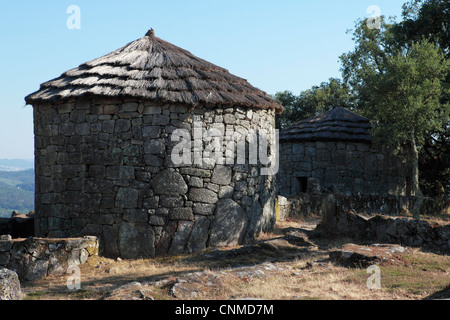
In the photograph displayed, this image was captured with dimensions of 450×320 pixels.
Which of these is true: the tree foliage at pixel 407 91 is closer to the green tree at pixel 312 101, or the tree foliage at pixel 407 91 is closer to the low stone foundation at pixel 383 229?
the green tree at pixel 312 101

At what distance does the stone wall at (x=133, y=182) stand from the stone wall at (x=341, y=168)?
7.11m

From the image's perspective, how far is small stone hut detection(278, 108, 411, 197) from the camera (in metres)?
16.5

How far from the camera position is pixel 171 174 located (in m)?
9.49

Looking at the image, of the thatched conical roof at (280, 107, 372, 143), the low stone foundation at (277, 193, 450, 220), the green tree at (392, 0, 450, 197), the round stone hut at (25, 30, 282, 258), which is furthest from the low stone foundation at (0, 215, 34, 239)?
the green tree at (392, 0, 450, 197)

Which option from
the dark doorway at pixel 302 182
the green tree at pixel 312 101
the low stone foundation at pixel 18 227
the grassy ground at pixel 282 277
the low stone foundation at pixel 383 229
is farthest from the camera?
the green tree at pixel 312 101

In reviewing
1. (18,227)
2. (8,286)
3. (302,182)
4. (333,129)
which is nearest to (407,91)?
(333,129)

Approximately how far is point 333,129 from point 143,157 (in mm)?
8901

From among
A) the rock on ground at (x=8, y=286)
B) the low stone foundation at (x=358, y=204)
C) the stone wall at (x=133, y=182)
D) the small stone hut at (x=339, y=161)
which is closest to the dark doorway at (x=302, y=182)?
the small stone hut at (x=339, y=161)

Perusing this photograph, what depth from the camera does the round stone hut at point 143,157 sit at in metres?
9.45

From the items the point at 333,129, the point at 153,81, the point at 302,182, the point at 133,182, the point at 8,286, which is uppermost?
the point at 153,81

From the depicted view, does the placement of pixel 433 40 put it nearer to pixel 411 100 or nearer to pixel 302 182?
pixel 411 100

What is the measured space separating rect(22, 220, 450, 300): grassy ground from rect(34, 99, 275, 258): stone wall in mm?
564

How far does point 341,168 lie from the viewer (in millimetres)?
16469

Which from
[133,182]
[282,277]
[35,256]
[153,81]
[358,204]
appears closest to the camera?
[282,277]
